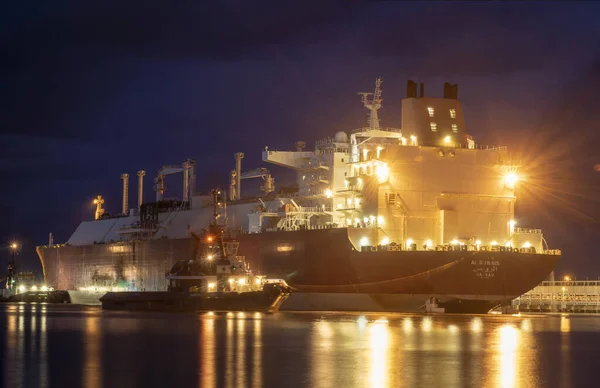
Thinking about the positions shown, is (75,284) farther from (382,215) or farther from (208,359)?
(208,359)

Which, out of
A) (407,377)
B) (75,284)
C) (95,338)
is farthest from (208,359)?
(75,284)

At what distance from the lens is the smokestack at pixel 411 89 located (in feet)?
181

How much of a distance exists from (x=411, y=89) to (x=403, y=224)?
7.54 metres

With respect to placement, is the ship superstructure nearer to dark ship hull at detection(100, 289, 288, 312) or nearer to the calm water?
dark ship hull at detection(100, 289, 288, 312)

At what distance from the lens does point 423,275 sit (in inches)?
2030

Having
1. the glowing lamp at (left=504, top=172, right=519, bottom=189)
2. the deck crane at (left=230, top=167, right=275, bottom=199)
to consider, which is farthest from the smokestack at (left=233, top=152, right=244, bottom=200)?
the glowing lamp at (left=504, top=172, right=519, bottom=189)

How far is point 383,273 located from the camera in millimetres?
52344

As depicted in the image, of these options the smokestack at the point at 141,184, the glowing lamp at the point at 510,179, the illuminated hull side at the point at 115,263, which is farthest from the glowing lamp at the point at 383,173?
the smokestack at the point at 141,184

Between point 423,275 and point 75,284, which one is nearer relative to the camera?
point 423,275

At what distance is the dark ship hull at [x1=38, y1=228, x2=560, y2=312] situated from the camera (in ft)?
169

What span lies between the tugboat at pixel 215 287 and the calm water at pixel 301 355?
14805mm

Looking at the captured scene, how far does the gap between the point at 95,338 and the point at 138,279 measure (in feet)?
150

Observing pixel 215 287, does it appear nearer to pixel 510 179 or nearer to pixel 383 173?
pixel 383 173

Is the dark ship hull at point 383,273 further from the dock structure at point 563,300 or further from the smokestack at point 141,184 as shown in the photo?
the smokestack at point 141,184
